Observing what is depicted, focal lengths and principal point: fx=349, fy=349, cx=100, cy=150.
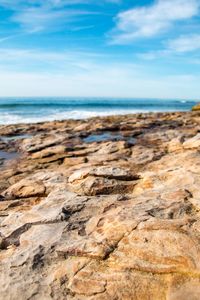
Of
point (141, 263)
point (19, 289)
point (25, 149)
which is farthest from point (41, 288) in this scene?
point (25, 149)

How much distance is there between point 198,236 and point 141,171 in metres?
5.05

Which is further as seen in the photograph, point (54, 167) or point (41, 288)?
point (54, 167)

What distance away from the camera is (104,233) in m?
6.30

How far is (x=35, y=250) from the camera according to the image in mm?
6070

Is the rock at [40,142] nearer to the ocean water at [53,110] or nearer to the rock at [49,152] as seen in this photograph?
the rock at [49,152]

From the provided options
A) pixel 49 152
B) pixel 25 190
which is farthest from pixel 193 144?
pixel 25 190

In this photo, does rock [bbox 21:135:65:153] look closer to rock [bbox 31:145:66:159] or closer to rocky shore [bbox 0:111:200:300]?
rock [bbox 31:145:66:159]

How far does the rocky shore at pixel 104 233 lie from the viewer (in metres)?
5.11

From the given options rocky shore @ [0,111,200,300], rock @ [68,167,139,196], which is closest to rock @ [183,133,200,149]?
rocky shore @ [0,111,200,300]

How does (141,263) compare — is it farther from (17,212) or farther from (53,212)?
(17,212)

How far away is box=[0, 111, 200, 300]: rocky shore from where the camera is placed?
16.8ft

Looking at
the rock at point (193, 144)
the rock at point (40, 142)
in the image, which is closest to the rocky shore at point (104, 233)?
the rock at point (193, 144)

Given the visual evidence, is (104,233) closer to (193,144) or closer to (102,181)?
(102,181)

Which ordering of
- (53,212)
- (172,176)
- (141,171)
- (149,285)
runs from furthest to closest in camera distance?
(141,171)
(172,176)
(53,212)
(149,285)
